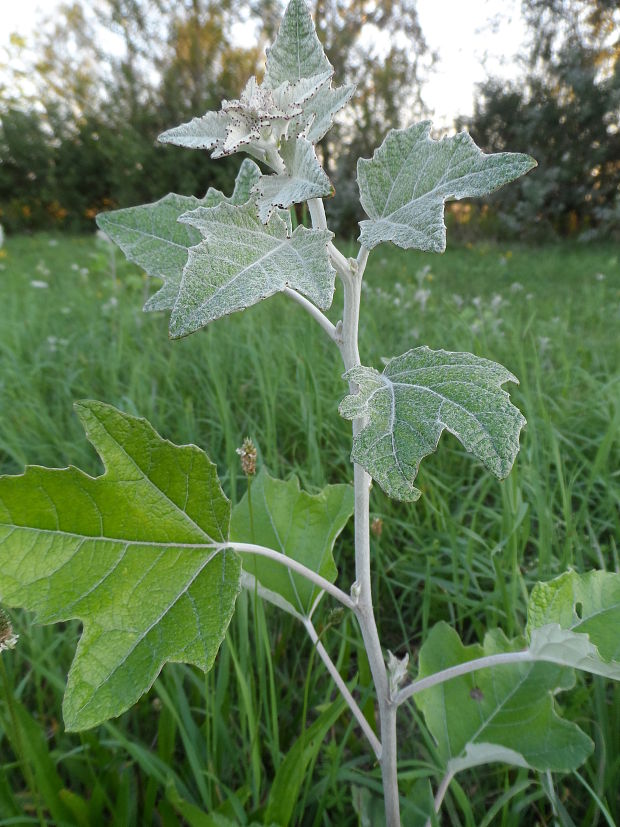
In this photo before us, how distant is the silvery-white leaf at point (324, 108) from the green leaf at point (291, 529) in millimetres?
480

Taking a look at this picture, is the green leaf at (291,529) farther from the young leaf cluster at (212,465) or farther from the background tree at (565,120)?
the background tree at (565,120)

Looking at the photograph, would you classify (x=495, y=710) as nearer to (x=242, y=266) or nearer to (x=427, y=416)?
(x=427, y=416)

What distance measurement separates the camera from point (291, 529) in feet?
2.94

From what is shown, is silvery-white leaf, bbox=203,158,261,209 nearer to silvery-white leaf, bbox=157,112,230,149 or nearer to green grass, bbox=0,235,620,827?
silvery-white leaf, bbox=157,112,230,149

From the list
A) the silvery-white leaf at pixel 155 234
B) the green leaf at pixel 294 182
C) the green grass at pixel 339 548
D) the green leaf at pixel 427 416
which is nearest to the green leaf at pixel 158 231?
the silvery-white leaf at pixel 155 234

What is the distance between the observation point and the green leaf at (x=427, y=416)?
440 mm

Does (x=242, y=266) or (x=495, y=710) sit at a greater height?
(x=242, y=266)

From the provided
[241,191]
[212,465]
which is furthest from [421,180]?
[212,465]

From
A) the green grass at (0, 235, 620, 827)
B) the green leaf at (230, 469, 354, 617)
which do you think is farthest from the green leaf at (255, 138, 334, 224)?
the green grass at (0, 235, 620, 827)

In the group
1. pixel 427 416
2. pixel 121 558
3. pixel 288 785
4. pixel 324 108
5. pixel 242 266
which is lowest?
pixel 288 785

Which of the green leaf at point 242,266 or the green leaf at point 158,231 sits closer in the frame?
the green leaf at point 242,266

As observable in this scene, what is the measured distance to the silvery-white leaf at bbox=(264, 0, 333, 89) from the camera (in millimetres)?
587

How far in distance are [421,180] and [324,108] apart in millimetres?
134

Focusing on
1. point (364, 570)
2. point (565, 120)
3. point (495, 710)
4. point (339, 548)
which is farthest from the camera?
point (565, 120)
